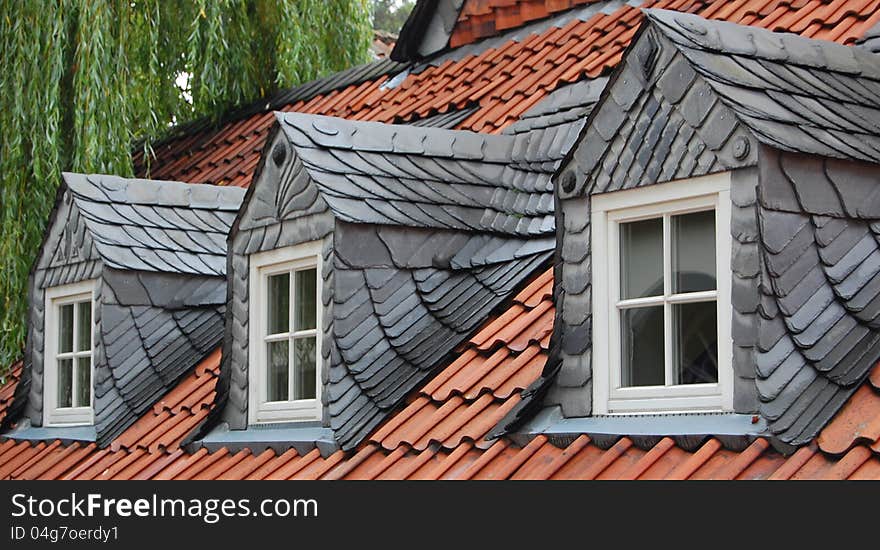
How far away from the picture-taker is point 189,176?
11.1m

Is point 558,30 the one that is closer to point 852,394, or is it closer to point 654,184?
point 654,184

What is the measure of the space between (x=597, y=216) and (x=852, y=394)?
44.9 inches

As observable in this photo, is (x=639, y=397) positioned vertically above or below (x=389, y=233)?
below

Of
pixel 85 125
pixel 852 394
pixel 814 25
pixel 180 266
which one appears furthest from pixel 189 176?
pixel 852 394

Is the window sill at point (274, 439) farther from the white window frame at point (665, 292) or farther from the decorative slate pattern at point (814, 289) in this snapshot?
the decorative slate pattern at point (814, 289)

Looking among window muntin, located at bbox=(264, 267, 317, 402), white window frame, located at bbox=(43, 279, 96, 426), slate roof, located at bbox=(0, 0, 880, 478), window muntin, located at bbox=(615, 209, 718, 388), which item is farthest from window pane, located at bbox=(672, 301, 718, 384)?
white window frame, located at bbox=(43, 279, 96, 426)

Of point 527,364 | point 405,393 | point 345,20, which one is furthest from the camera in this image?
point 345,20

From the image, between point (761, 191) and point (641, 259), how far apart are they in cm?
59

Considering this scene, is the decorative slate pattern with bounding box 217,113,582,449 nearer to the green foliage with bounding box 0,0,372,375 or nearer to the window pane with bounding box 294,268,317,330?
the window pane with bounding box 294,268,317,330

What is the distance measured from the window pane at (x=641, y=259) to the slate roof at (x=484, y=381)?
1.69ft

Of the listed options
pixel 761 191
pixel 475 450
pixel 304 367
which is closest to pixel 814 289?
pixel 761 191

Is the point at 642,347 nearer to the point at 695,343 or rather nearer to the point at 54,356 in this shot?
the point at 695,343

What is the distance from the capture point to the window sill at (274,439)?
6469 millimetres

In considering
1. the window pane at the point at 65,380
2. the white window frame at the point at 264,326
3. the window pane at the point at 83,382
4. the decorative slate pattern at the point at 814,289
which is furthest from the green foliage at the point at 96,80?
the decorative slate pattern at the point at 814,289
